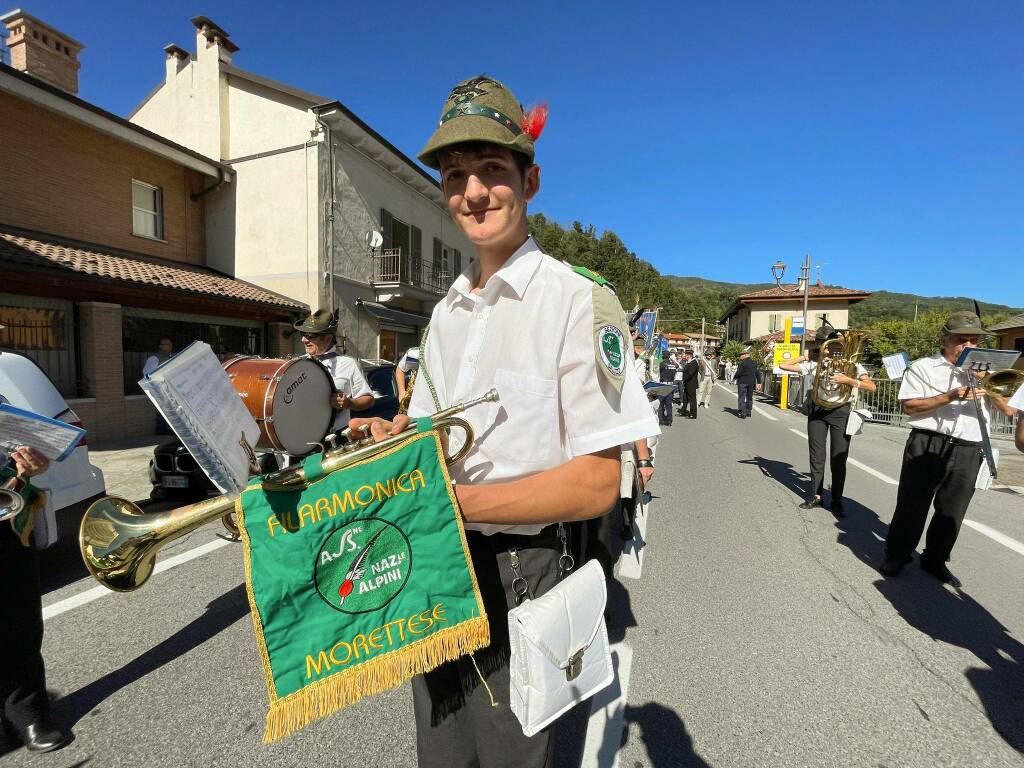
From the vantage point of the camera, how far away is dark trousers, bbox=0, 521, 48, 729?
2135 millimetres

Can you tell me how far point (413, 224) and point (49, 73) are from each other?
10.2 metres

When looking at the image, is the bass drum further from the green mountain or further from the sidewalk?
the green mountain

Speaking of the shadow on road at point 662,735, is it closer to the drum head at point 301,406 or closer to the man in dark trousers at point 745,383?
the drum head at point 301,406

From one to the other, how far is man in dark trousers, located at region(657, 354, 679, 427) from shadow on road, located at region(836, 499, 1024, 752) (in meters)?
7.30

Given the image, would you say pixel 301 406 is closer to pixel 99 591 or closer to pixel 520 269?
pixel 99 591

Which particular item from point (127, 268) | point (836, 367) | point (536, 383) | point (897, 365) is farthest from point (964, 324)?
point (127, 268)

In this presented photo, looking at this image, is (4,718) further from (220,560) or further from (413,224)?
(413,224)

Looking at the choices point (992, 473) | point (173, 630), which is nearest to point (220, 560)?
point (173, 630)

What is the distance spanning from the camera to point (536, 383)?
47.2 inches

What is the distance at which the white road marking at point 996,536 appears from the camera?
4.74 metres

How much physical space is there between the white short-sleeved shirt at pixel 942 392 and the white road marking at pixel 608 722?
3.08 m

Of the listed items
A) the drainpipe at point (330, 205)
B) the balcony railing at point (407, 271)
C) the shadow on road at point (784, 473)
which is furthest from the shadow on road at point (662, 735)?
the balcony railing at point (407, 271)

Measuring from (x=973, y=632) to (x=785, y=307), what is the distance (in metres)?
51.1

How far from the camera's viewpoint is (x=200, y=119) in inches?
578
